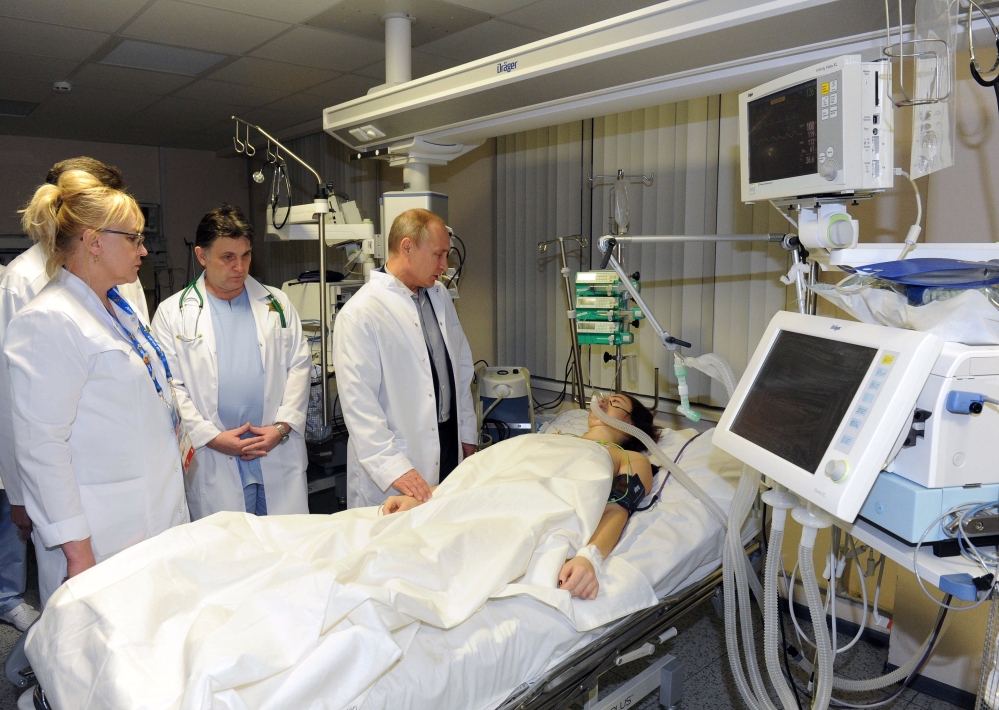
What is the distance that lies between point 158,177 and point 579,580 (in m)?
5.81

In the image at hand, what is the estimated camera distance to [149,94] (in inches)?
159

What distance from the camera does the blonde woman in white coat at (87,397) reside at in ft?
4.82

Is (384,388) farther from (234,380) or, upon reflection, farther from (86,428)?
(86,428)

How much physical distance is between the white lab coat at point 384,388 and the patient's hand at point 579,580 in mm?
719

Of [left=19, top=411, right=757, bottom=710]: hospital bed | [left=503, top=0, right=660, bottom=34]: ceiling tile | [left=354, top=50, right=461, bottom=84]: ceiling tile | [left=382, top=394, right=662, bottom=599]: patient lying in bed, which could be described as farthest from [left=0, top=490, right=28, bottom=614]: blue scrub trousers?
[left=503, top=0, right=660, bottom=34]: ceiling tile

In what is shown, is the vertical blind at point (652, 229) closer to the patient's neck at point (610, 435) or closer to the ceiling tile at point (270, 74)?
the patient's neck at point (610, 435)

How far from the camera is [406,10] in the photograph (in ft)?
8.54

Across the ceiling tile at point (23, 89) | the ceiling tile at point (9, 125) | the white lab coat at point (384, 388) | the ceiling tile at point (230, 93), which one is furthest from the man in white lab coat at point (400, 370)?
the ceiling tile at point (9, 125)

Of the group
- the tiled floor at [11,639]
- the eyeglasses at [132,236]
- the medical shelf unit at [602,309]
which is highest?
the eyeglasses at [132,236]

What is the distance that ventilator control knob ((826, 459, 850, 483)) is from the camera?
3.45ft

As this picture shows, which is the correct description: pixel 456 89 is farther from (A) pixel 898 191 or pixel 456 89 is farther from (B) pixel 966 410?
(B) pixel 966 410

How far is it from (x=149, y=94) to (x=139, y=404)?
124 inches

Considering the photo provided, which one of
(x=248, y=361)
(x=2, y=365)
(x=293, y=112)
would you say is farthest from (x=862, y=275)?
(x=293, y=112)

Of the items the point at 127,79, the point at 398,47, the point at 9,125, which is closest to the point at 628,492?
the point at 398,47
